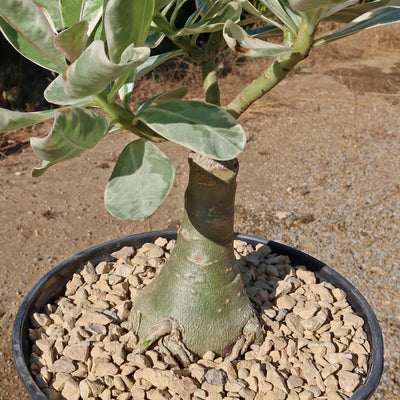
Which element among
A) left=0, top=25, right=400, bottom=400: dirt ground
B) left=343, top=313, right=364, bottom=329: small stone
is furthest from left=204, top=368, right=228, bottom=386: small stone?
left=0, top=25, right=400, bottom=400: dirt ground

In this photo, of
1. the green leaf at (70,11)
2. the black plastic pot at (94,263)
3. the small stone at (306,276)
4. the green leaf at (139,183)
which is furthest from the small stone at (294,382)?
the green leaf at (70,11)

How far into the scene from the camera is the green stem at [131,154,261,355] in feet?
3.18

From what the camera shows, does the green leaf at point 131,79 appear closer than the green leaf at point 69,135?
No

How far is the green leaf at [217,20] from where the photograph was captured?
73 centimetres

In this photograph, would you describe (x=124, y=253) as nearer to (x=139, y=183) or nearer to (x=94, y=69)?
(x=139, y=183)

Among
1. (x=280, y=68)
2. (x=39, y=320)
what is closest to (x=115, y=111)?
(x=280, y=68)

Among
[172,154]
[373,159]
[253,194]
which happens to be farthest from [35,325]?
[373,159]

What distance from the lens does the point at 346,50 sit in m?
4.86

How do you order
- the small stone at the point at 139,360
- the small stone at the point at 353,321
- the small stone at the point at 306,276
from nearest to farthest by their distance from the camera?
the small stone at the point at 139,360
the small stone at the point at 353,321
the small stone at the point at 306,276

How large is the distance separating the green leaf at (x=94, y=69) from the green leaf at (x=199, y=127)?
0.37 feet

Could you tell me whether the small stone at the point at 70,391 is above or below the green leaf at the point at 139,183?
below

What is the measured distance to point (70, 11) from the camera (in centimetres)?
67

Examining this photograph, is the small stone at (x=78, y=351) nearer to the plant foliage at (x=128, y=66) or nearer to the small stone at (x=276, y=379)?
the small stone at (x=276, y=379)

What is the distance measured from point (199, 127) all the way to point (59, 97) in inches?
10.4
